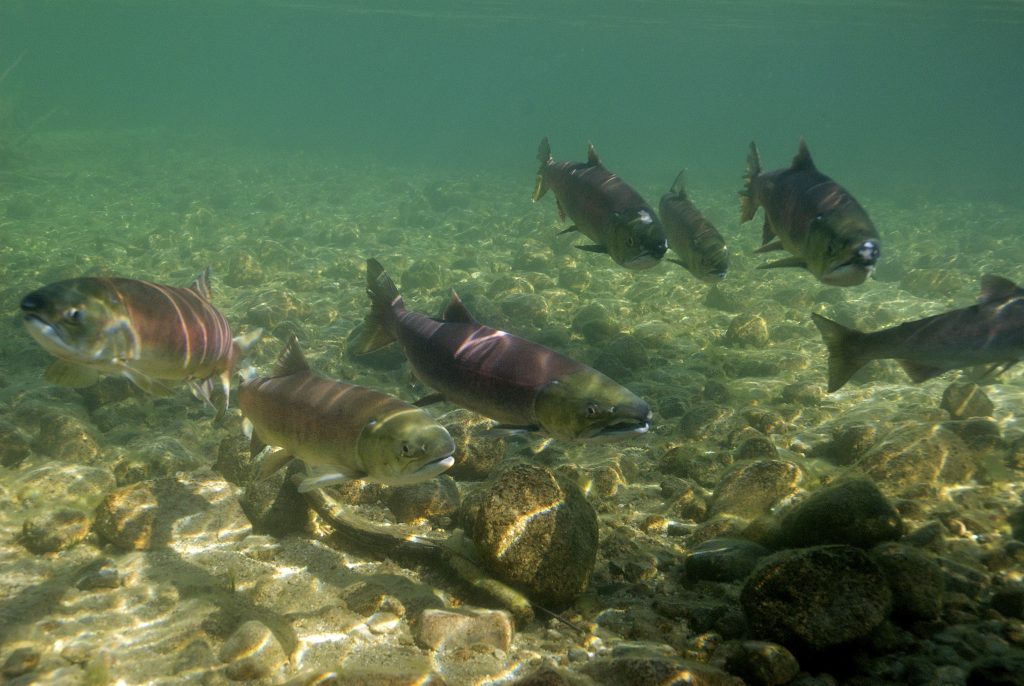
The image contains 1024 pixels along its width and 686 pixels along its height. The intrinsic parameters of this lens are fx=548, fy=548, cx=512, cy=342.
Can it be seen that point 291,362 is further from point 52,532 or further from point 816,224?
point 816,224

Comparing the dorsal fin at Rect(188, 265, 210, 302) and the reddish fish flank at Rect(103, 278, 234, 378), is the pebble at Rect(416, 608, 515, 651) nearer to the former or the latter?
the reddish fish flank at Rect(103, 278, 234, 378)

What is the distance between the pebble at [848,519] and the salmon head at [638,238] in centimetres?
247

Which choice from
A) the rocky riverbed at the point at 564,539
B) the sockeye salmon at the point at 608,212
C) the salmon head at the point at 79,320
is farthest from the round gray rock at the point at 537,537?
the salmon head at the point at 79,320

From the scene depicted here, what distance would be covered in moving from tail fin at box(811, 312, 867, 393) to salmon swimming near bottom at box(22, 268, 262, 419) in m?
5.24

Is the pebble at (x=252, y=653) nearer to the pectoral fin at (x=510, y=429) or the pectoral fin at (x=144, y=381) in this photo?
the pectoral fin at (x=144, y=381)

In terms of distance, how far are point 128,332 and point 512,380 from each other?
2608 millimetres

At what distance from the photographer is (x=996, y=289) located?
15.6 ft

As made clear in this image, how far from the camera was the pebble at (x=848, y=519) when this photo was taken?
389 cm

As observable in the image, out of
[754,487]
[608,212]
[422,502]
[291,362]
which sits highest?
[608,212]

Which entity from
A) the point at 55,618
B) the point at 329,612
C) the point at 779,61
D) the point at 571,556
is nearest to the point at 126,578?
the point at 55,618

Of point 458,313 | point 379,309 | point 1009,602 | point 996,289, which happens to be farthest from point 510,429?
point 996,289

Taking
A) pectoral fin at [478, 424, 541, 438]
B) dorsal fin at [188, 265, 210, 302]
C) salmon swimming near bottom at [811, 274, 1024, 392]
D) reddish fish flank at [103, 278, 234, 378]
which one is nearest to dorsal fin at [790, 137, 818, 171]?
salmon swimming near bottom at [811, 274, 1024, 392]

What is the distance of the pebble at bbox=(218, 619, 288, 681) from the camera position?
3.25 metres

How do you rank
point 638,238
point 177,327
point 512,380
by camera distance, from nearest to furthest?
point 512,380 < point 177,327 < point 638,238
